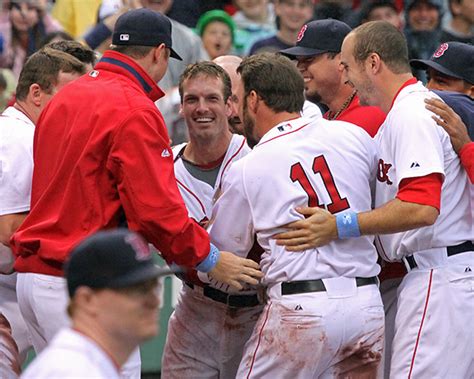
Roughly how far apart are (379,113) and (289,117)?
33.7 inches

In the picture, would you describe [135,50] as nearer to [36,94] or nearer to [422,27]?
[36,94]

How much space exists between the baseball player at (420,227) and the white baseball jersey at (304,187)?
115 mm

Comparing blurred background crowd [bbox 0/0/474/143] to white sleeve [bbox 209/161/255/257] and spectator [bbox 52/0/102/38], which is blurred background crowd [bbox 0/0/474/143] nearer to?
spectator [bbox 52/0/102/38]

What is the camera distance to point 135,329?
354 centimetres

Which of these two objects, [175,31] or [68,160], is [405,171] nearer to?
[68,160]

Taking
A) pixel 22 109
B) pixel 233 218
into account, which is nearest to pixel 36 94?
pixel 22 109

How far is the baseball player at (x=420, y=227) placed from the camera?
5.57 meters

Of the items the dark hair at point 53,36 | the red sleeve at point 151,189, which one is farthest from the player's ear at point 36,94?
the dark hair at point 53,36

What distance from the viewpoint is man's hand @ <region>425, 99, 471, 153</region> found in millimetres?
5664

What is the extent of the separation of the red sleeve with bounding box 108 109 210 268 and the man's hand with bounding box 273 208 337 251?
18.3 inches

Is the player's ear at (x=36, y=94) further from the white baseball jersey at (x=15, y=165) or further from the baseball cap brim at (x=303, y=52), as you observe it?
the baseball cap brim at (x=303, y=52)

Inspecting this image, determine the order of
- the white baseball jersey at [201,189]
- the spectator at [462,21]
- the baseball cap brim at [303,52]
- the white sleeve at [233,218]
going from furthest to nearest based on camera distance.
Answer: the spectator at [462,21]
the baseball cap brim at [303,52]
the white baseball jersey at [201,189]
the white sleeve at [233,218]

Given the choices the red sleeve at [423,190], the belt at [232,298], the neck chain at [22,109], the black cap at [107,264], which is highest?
the black cap at [107,264]

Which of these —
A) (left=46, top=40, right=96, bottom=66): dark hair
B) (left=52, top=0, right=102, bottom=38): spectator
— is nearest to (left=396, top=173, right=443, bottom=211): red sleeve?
(left=46, top=40, right=96, bottom=66): dark hair
